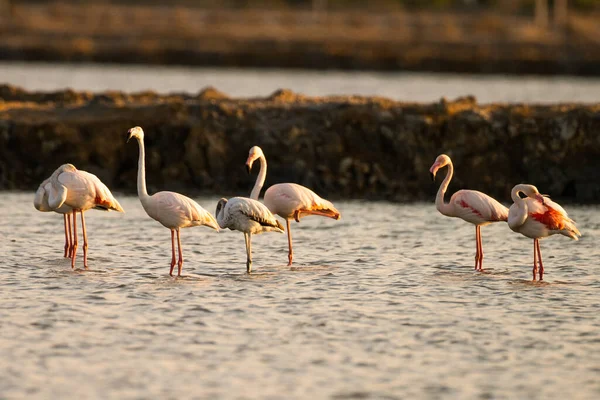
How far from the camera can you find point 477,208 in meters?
15.1

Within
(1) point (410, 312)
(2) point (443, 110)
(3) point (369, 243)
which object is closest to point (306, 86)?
(2) point (443, 110)

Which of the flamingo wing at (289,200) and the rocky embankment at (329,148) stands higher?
the rocky embankment at (329,148)

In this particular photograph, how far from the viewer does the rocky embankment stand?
21.9 m

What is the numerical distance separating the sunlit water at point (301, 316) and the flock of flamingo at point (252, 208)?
20.8 inches

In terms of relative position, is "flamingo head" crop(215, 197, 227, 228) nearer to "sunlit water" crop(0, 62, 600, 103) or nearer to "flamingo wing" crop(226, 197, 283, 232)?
"flamingo wing" crop(226, 197, 283, 232)

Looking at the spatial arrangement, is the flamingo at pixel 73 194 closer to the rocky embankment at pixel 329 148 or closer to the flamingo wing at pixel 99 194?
the flamingo wing at pixel 99 194

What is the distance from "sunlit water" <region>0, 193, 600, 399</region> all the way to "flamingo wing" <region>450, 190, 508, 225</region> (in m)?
0.69

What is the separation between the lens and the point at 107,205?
1525cm

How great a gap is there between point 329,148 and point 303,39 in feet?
150

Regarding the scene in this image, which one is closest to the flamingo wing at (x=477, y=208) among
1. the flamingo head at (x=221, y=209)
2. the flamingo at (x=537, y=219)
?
the flamingo at (x=537, y=219)

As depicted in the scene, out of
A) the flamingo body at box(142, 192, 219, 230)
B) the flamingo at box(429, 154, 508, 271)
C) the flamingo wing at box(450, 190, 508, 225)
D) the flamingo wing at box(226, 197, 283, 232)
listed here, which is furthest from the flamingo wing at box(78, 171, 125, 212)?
the flamingo wing at box(450, 190, 508, 225)

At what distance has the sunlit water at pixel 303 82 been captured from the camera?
43.9 m

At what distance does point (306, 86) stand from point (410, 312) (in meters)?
35.9

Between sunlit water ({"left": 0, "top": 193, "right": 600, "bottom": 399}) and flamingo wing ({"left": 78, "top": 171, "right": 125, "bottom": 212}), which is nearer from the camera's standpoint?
sunlit water ({"left": 0, "top": 193, "right": 600, "bottom": 399})
